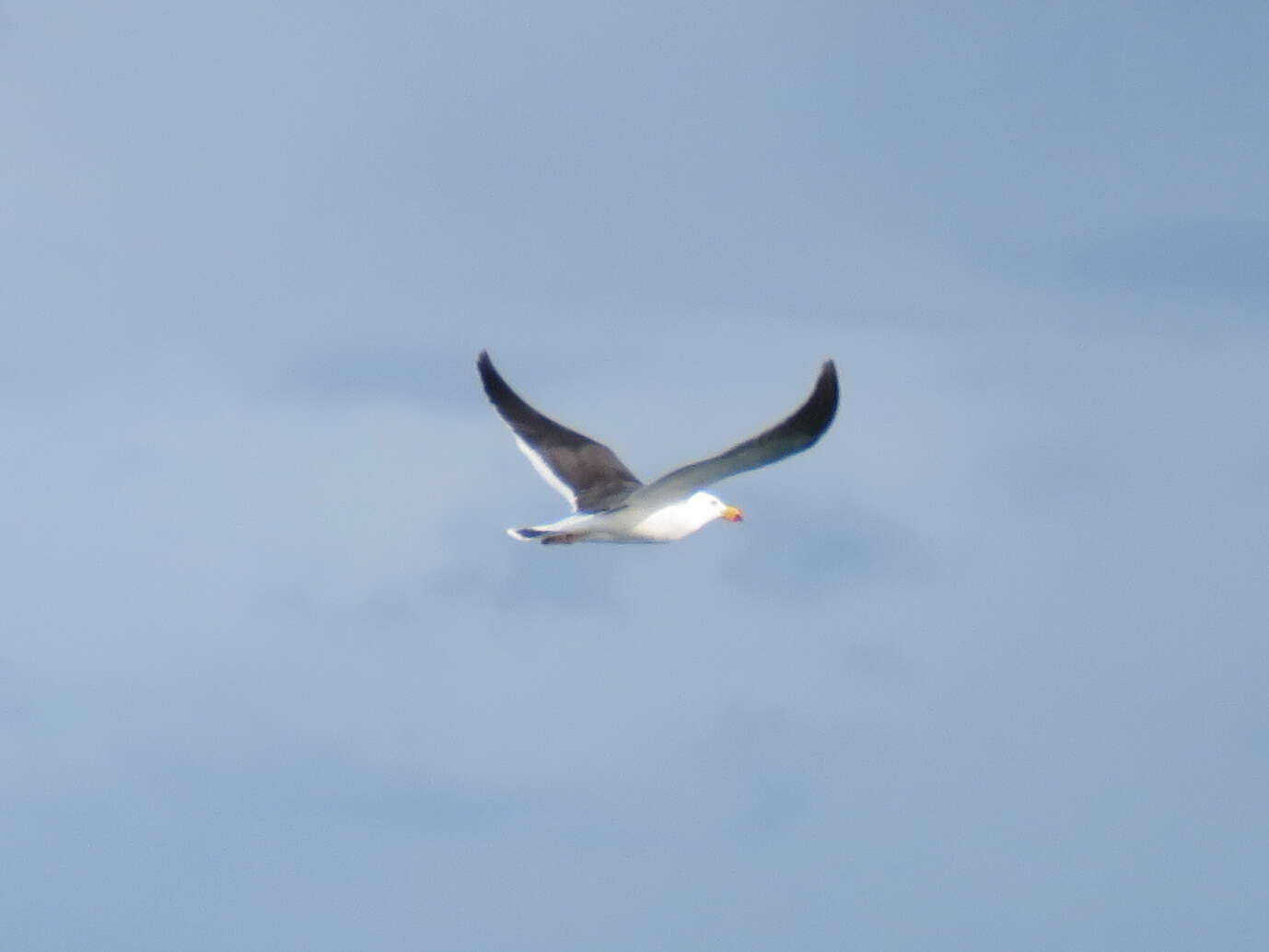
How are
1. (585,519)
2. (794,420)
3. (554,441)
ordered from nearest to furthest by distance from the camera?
(794,420) → (585,519) → (554,441)

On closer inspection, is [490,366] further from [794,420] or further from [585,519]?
[794,420]

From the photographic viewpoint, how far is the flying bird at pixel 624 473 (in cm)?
3544

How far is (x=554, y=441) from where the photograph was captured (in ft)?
139

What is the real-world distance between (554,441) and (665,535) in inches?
132

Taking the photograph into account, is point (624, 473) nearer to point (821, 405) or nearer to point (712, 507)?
point (712, 507)

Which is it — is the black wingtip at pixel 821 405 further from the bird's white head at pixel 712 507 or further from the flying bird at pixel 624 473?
the bird's white head at pixel 712 507

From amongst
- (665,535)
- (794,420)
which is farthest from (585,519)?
(794,420)

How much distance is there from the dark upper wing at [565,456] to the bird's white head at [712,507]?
2.97 feet

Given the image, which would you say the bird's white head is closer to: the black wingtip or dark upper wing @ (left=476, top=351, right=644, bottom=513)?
dark upper wing @ (left=476, top=351, right=644, bottom=513)

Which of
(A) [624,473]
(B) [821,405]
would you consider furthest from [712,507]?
(B) [821,405]

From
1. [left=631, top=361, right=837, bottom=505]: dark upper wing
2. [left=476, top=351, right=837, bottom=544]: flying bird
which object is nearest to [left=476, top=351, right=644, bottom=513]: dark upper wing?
[left=476, top=351, right=837, bottom=544]: flying bird

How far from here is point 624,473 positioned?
40906 millimetres

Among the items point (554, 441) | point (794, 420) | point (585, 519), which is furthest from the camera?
point (554, 441)

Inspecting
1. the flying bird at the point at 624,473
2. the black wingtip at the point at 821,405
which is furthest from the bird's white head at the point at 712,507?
the black wingtip at the point at 821,405
